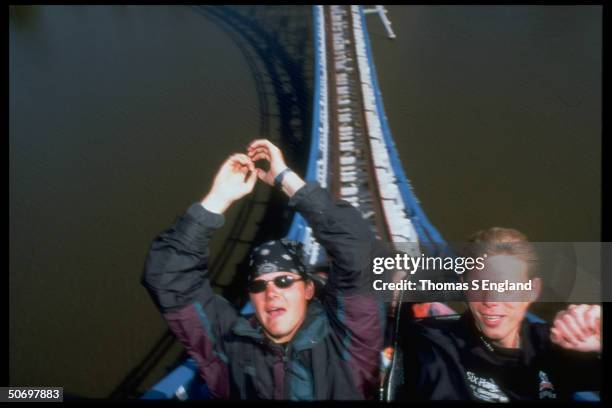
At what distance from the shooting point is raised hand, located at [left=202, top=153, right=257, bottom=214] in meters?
2.16

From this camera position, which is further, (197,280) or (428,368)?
(428,368)

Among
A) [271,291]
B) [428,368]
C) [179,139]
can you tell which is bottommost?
[428,368]

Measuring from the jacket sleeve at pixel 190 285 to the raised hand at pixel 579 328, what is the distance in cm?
179

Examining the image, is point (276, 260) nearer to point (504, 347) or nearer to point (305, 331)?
point (305, 331)

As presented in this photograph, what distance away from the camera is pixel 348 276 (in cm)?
196

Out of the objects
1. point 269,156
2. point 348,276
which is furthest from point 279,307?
point 269,156

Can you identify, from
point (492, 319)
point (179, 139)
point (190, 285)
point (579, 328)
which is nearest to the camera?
point (579, 328)

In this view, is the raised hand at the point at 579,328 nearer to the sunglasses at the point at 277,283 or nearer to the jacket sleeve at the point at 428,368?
the jacket sleeve at the point at 428,368

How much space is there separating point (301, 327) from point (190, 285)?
2.20 ft

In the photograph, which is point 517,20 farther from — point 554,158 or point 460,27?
point 554,158

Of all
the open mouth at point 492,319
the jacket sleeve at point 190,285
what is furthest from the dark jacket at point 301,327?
the open mouth at point 492,319

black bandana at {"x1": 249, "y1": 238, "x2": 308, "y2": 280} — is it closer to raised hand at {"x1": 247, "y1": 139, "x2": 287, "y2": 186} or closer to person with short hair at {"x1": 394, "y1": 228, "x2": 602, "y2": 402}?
raised hand at {"x1": 247, "y1": 139, "x2": 287, "y2": 186}

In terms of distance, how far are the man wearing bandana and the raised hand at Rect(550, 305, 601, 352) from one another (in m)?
0.91

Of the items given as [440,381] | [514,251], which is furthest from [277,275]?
[514,251]
